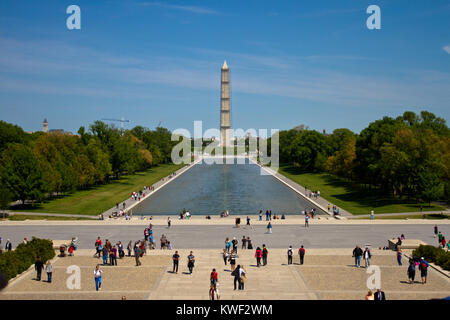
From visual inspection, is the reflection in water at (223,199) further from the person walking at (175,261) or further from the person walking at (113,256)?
the person walking at (175,261)

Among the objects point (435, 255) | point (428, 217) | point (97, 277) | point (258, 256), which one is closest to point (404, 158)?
point (428, 217)

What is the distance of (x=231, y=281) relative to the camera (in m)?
17.5

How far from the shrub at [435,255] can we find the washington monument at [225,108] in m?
169

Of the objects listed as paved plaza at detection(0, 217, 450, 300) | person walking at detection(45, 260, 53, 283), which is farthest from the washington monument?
person walking at detection(45, 260, 53, 283)

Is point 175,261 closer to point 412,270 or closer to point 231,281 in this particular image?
point 231,281

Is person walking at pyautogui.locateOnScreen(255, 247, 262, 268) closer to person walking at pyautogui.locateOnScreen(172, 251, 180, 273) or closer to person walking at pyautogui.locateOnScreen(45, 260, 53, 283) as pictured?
person walking at pyautogui.locateOnScreen(172, 251, 180, 273)

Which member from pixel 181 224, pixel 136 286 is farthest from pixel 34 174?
pixel 136 286

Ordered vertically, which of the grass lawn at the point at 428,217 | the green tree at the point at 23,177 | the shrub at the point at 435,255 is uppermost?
the green tree at the point at 23,177

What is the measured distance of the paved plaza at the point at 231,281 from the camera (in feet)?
51.2

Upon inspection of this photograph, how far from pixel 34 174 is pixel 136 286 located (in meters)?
32.1

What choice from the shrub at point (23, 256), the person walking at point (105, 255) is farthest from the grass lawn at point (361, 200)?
the shrub at point (23, 256)

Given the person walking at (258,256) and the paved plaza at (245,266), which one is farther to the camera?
the person walking at (258,256)
